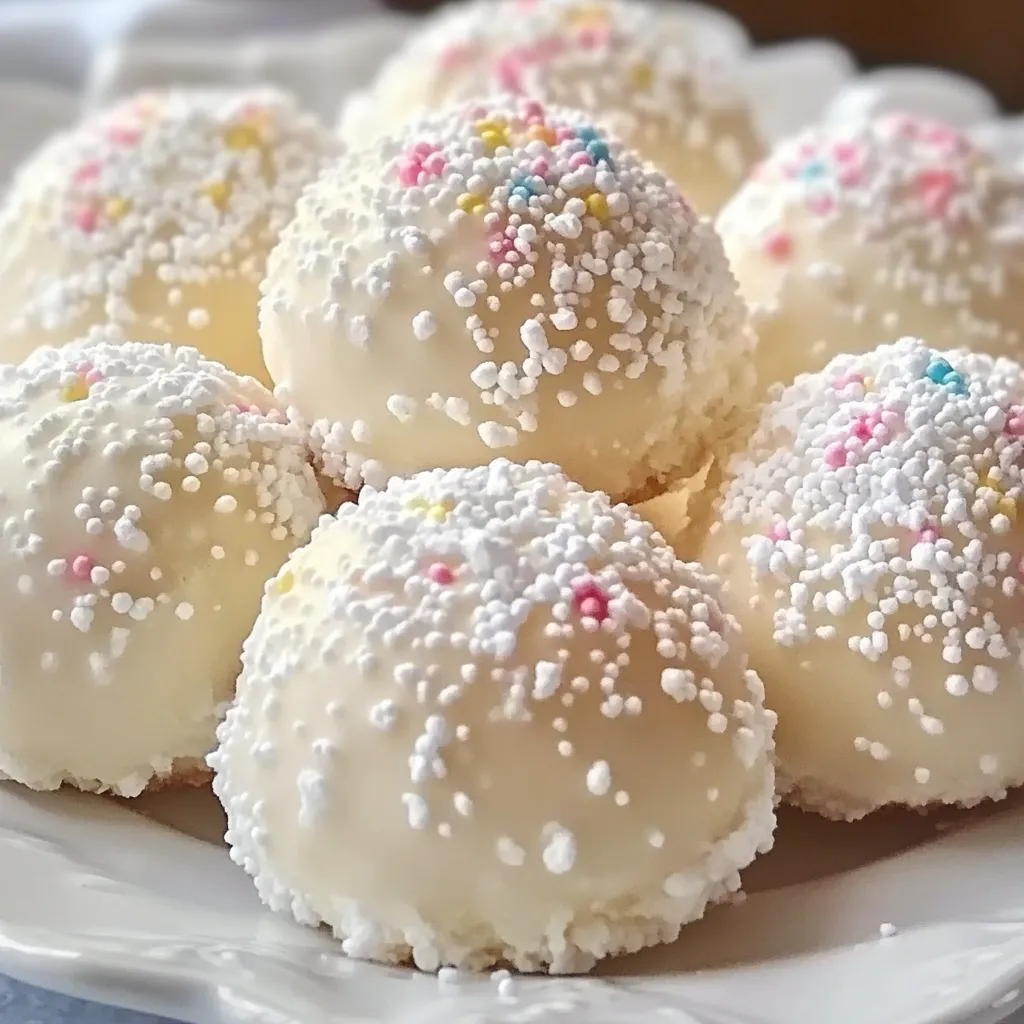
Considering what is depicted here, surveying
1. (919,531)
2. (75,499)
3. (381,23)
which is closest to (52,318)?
(75,499)

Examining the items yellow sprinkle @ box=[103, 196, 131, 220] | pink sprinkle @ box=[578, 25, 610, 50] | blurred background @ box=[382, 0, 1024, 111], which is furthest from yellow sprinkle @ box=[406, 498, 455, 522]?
blurred background @ box=[382, 0, 1024, 111]

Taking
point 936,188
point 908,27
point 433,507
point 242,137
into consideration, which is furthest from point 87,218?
point 908,27

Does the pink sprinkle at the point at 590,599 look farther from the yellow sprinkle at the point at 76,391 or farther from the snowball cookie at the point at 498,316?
the yellow sprinkle at the point at 76,391

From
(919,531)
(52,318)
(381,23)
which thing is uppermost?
(381,23)

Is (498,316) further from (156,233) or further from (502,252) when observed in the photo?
(156,233)

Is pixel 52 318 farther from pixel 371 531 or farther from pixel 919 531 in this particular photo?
pixel 919 531

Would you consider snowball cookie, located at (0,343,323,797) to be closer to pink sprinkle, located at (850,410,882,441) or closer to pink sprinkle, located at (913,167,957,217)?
pink sprinkle, located at (850,410,882,441)

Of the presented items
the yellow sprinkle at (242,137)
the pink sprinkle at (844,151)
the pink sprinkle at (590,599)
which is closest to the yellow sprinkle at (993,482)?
the pink sprinkle at (590,599)
